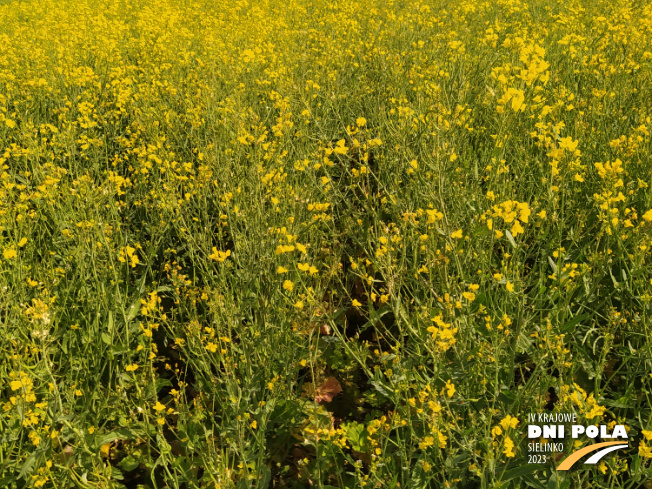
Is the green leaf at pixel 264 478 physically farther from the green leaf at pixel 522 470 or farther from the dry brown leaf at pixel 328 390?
the green leaf at pixel 522 470

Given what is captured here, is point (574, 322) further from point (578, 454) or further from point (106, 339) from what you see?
point (106, 339)

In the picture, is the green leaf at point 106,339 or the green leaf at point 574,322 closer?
the green leaf at point 574,322

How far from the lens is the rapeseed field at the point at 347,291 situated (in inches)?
59.4

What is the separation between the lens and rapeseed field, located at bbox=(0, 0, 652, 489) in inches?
59.4

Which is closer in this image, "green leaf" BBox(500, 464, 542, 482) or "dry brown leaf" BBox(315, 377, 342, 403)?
"green leaf" BBox(500, 464, 542, 482)

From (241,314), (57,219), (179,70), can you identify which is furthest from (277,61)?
(241,314)

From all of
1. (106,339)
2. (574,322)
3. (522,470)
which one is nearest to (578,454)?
(522,470)

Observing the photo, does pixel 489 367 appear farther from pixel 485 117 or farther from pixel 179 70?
pixel 179 70

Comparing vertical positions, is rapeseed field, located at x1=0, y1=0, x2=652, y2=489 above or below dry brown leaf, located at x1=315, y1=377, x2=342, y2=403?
above

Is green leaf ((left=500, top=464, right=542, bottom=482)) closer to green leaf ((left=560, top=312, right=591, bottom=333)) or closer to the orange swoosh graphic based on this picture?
the orange swoosh graphic

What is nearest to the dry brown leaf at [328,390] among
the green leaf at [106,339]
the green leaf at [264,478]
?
the green leaf at [264,478]

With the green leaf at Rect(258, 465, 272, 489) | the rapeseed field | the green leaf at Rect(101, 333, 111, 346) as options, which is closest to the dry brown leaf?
the rapeseed field

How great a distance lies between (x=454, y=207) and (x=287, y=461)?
117 centimetres

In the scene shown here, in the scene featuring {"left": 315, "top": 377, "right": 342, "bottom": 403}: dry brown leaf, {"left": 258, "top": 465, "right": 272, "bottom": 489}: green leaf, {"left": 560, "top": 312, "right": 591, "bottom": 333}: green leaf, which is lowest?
{"left": 315, "top": 377, "right": 342, "bottom": 403}: dry brown leaf
